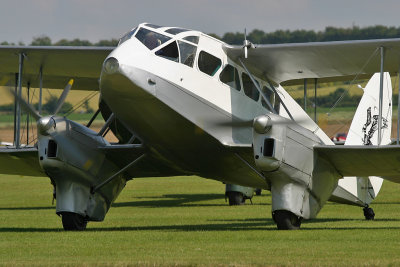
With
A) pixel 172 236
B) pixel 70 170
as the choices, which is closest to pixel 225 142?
pixel 172 236

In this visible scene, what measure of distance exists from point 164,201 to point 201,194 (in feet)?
15.1

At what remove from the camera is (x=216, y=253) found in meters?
15.4

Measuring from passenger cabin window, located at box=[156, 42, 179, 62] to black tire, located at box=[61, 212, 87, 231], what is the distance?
195 inches

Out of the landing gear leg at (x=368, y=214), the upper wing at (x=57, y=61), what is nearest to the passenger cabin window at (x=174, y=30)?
the upper wing at (x=57, y=61)

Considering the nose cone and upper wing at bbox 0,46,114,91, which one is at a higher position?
upper wing at bbox 0,46,114,91

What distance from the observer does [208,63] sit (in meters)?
19.8

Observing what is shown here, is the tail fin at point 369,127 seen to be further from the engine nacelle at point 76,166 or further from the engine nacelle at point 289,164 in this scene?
the engine nacelle at point 76,166

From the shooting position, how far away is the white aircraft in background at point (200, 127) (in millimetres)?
18672

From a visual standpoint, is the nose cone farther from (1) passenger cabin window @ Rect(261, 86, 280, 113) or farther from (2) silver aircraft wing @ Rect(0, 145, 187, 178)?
(1) passenger cabin window @ Rect(261, 86, 280, 113)

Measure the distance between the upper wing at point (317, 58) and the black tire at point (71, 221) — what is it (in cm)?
558

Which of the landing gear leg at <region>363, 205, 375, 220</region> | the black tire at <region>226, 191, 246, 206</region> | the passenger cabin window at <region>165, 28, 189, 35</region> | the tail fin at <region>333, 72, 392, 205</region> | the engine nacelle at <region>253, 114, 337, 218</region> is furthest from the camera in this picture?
the black tire at <region>226, 191, 246, 206</region>

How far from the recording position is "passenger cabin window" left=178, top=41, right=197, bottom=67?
19078 millimetres

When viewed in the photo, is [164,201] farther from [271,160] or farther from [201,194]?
[271,160]

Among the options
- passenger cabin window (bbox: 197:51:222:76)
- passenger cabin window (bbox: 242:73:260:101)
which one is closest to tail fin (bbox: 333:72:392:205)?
passenger cabin window (bbox: 242:73:260:101)
